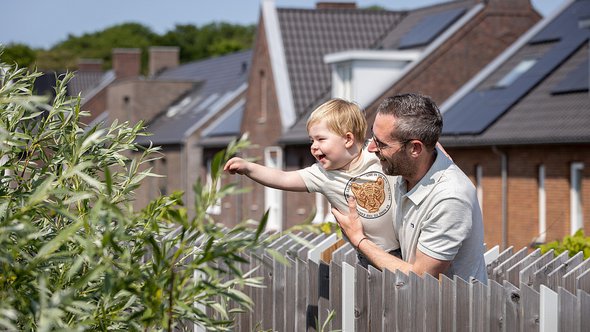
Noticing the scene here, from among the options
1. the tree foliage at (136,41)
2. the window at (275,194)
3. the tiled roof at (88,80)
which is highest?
the tree foliage at (136,41)

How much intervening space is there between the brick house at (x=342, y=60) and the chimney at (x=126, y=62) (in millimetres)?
25471

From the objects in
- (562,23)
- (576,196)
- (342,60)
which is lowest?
(576,196)

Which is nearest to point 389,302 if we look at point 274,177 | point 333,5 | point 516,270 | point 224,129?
point 274,177

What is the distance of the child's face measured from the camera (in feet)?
17.4

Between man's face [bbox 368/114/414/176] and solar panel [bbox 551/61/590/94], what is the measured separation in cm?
1800

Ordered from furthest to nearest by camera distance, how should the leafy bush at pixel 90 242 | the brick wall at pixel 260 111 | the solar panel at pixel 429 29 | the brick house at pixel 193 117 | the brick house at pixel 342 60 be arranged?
the brick house at pixel 193 117, the brick wall at pixel 260 111, the solar panel at pixel 429 29, the brick house at pixel 342 60, the leafy bush at pixel 90 242

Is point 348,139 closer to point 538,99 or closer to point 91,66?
point 538,99

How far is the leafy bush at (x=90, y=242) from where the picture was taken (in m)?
3.58

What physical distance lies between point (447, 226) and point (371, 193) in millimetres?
608

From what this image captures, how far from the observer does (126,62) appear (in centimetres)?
6356

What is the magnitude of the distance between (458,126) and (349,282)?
1985 cm

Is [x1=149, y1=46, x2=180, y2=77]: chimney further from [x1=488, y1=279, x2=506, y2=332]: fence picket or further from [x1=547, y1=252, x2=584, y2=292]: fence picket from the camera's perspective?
[x1=488, y1=279, x2=506, y2=332]: fence picket

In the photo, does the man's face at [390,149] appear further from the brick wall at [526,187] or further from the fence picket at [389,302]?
the brick wall at [526,187]

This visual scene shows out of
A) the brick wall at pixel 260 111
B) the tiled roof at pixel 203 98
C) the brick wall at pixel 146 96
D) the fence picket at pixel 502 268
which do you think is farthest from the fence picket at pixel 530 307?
the brick wall at pixel 146 96
